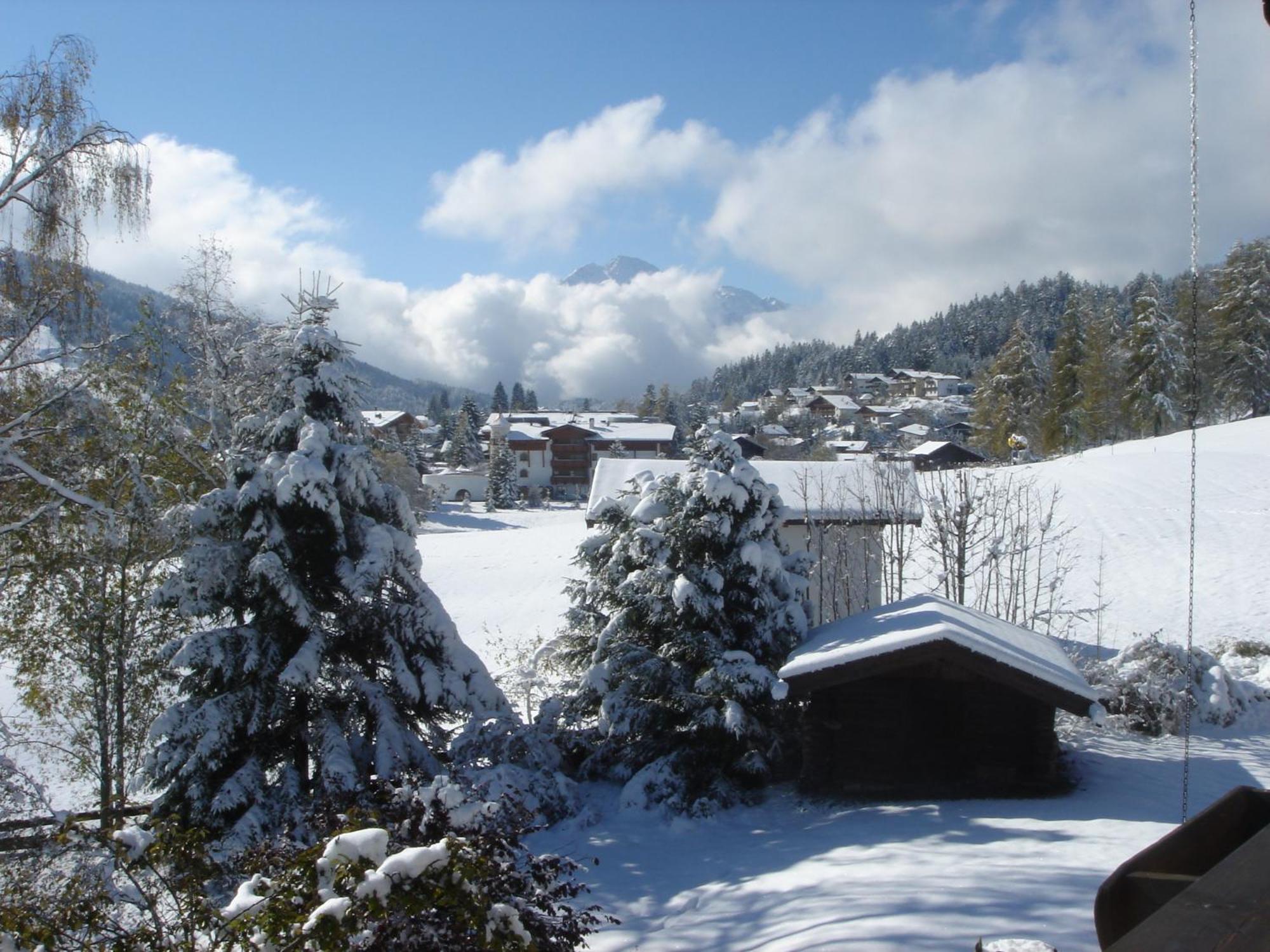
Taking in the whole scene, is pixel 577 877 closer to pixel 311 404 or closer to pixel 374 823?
pixel 374 823

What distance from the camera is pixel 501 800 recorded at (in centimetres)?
698

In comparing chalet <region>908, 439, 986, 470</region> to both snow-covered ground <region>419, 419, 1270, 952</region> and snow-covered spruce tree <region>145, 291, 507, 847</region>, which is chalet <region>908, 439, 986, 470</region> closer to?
snow-covered ground <region>419, 419, 1270, 952</region>

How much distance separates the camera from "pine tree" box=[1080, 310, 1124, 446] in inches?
2064

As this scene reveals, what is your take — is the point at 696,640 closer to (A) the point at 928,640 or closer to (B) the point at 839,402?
(A) the point at 928,640

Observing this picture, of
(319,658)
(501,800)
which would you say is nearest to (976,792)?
(501,800)

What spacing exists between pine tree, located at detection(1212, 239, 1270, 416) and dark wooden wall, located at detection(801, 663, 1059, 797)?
47.0 m

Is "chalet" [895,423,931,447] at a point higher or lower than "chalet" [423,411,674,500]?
higher

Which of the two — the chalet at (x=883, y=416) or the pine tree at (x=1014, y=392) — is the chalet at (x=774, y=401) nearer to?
the chalet at (x=883, y=416)

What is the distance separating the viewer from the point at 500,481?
233ft

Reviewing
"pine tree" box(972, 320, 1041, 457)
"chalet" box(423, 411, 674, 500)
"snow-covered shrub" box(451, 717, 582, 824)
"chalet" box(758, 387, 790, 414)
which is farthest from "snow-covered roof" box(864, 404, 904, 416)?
"snow-covered shrub" box(451, 717, 582, 824)

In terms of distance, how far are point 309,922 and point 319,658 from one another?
776 centimetres

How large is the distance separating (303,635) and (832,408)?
393ft

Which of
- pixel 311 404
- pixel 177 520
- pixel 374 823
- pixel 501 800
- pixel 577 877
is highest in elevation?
pixel 311 404

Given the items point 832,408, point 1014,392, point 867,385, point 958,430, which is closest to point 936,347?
point 867,385
